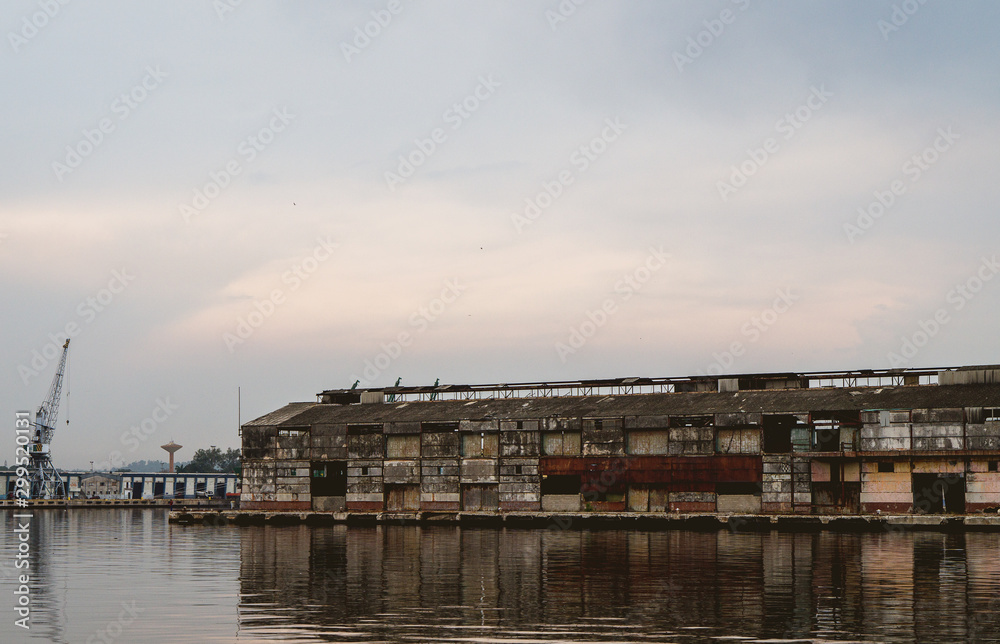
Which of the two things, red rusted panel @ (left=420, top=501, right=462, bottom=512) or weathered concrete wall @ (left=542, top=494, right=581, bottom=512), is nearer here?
weathered concrete wall @ (left=542, top=494, right=581, bottom=512)

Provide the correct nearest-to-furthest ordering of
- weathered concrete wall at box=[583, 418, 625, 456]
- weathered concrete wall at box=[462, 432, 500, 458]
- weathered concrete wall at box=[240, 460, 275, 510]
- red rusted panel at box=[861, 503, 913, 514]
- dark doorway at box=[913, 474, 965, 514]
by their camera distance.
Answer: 1. dark doorway at box=[913, 474, 965, 514]
2. red rusted panel at box=[861, 503, 913, 514]
3. weathered concrete wall at box=[583, 418, 625, 456]
4. weathered concrete wall at box=[462, 432, 500, 458]
5. weathered concrete wall at box=[240, 460, 275, 510]

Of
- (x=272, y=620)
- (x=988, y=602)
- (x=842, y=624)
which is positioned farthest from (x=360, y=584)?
(x=988, y=602)

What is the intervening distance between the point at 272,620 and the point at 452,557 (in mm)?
19978

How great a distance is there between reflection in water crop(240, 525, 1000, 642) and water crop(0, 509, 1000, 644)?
2.9 inches

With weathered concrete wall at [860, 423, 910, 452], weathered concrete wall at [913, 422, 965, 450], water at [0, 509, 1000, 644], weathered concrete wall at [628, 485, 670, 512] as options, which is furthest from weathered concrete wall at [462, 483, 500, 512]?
weathered concrete wall at [913, 422, 965, 450]

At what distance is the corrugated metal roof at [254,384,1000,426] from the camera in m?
76.1

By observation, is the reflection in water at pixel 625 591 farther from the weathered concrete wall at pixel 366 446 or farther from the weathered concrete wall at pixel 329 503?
the weathered concrete wall at pixel 329 503

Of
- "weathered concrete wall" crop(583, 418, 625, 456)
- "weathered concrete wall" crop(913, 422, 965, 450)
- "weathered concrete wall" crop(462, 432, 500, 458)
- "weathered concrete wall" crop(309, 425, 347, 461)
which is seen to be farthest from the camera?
"weathered concrete wall" crop(309, 425, 347, 461)

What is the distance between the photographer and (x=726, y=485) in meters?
79.4

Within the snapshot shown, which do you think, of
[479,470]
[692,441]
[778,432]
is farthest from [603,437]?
[778,432]

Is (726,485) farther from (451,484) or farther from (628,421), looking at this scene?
(451,484)

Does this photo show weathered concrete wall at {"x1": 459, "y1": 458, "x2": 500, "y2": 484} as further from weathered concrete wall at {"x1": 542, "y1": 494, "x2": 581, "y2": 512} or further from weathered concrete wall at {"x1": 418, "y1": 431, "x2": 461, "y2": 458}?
weathered concrete wall at {"x1": 542, "y1": 494, "x2": 581, "y2": 512}

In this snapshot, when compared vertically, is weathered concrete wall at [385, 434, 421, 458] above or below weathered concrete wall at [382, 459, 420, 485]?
above

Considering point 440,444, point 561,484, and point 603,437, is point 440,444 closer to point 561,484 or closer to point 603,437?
point 561,484
